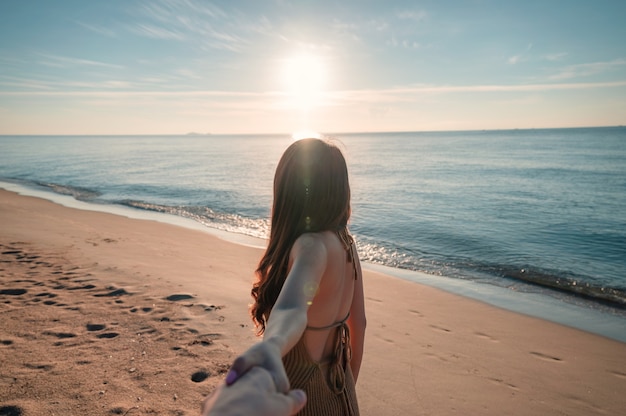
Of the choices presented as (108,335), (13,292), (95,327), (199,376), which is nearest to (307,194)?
(199,376)

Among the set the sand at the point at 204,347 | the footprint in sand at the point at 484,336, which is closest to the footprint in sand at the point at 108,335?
the sand at the point at 204,347

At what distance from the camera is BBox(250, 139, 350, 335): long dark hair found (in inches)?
63.2

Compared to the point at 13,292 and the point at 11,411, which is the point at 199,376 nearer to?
the point at 11,411

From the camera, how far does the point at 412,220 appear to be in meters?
15.9

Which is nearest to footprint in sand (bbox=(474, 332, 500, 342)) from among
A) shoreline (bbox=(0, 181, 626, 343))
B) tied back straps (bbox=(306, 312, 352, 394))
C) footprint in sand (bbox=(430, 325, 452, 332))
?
footprint in sand (bbox=(430, 325, 452, 332))

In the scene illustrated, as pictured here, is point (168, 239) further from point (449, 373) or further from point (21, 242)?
point (449, 373)

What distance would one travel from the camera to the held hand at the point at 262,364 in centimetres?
74

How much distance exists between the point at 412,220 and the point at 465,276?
664 cm

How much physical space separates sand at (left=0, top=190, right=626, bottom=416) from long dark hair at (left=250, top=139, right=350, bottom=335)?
289 cm

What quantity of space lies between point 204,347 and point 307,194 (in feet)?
12.7

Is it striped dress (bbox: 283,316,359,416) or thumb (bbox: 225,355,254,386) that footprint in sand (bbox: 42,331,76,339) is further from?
thumb (bbox: 225,355,254,386)

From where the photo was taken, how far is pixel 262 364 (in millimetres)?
805

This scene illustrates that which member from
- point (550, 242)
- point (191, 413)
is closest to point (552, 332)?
point (191, 413)

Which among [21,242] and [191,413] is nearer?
[191,413]
